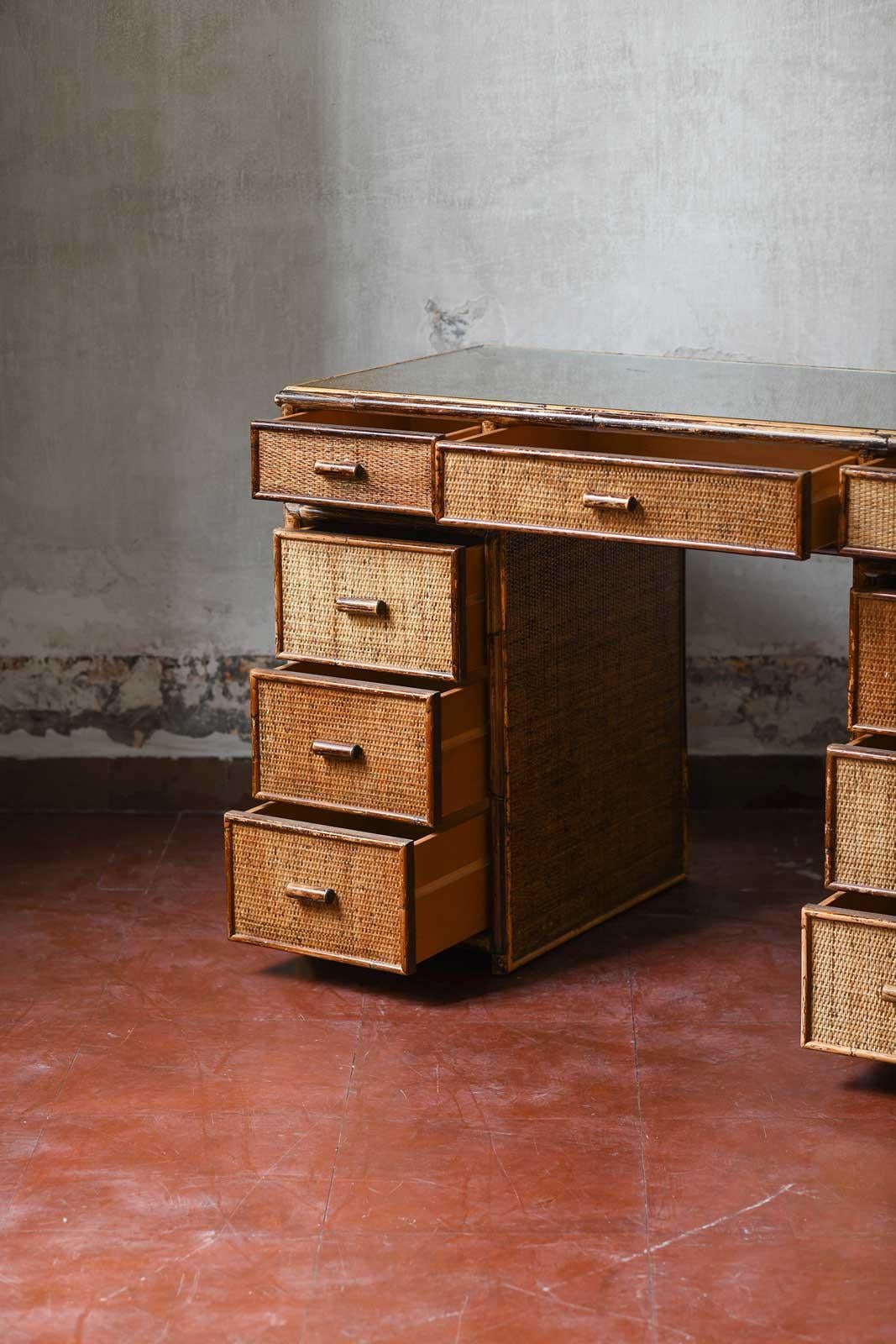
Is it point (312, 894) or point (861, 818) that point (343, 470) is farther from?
point (861, 818)

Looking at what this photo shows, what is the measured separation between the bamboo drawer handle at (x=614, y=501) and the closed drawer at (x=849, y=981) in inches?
24.8

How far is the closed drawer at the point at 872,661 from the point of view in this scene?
8.53 ft

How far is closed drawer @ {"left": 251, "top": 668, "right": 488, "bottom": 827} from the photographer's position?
297cm

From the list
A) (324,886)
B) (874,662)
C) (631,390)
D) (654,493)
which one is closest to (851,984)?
(874,662)

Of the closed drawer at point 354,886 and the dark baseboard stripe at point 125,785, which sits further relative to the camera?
the dark baseboard stripe at point 125,785

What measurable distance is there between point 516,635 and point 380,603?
0.77ft

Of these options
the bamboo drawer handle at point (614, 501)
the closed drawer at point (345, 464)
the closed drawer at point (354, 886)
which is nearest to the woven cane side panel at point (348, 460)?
the closed drawer at point (345, 464)

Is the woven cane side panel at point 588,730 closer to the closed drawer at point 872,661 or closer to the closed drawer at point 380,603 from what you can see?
the closed drawer at point 380,603

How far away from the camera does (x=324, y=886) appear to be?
306cm

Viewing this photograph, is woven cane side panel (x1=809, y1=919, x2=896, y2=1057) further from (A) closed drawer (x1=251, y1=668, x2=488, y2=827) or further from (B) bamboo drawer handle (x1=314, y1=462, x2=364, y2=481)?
(B) bamboo drawer handle (x1=314, y1=462, x2=364, y2=481)

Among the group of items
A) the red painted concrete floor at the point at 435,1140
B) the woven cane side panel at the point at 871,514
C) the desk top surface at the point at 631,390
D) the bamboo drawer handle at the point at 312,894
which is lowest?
the red painted concrete floor at the point at 435,1140

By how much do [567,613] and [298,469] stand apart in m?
0.52

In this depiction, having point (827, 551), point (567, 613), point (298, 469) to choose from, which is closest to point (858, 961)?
point (827, 551)

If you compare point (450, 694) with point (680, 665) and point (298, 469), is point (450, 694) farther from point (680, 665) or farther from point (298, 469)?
point (680, 665)
